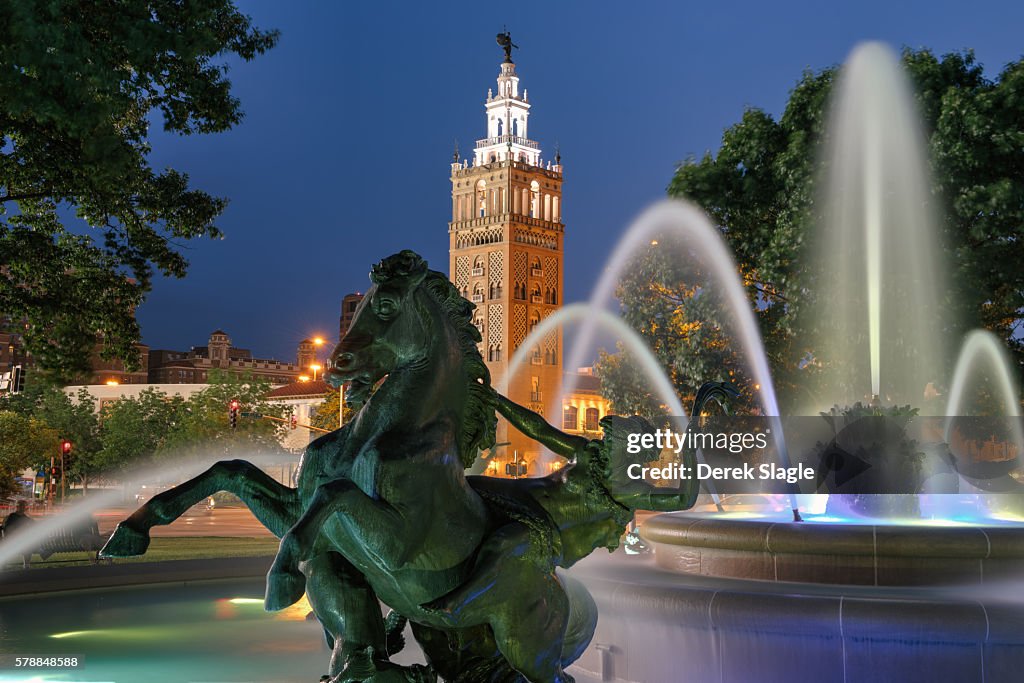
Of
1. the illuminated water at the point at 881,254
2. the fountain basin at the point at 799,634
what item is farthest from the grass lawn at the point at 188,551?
the illuminated water at the point at 881,254

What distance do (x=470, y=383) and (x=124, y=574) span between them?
12.8m

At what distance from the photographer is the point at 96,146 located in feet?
40.8

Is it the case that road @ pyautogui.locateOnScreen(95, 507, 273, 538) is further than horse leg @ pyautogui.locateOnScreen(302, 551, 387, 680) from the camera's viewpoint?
Yes

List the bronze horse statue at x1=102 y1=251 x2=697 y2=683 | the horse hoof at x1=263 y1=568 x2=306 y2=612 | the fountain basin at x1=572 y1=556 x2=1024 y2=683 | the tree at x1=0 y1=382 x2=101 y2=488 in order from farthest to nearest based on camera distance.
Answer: the tree at x1=0 y1=382 x2=101 y2=488
the fountain basin at x1=572 y1=556 x2=1024 y2=683
the bronze horse statue at x1=102 y1=251 x2=697 y2=683
the horse hoof at x1=263 y1=568 x2=306 y2=612

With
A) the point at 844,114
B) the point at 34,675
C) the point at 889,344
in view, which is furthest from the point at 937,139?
the point at 34,675

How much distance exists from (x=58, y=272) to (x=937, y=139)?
52.5 feet

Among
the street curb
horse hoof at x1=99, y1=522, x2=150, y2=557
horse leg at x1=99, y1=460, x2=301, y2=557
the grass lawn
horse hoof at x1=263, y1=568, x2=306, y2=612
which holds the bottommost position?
the grass lawn

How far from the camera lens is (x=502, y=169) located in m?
113

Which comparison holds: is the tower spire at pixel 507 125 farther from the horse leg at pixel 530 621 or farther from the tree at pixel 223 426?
the horse leg at pixel 530 621

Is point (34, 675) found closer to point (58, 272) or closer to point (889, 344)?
point (58, 272)

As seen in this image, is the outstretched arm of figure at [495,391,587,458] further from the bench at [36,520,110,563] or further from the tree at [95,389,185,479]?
the tree at [95,389,185,479]

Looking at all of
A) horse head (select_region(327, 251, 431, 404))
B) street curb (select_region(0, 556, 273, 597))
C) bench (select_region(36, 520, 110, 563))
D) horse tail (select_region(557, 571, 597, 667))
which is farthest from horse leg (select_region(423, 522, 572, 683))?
bench (select_region(36, 520, 110, 563))

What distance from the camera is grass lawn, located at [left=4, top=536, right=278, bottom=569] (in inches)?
691

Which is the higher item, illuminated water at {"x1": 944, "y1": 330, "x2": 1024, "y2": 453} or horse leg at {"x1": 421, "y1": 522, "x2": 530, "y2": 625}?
illuminated water at {"x1": 944, "y1": 330, "x2": 1024, "y2": 453}
